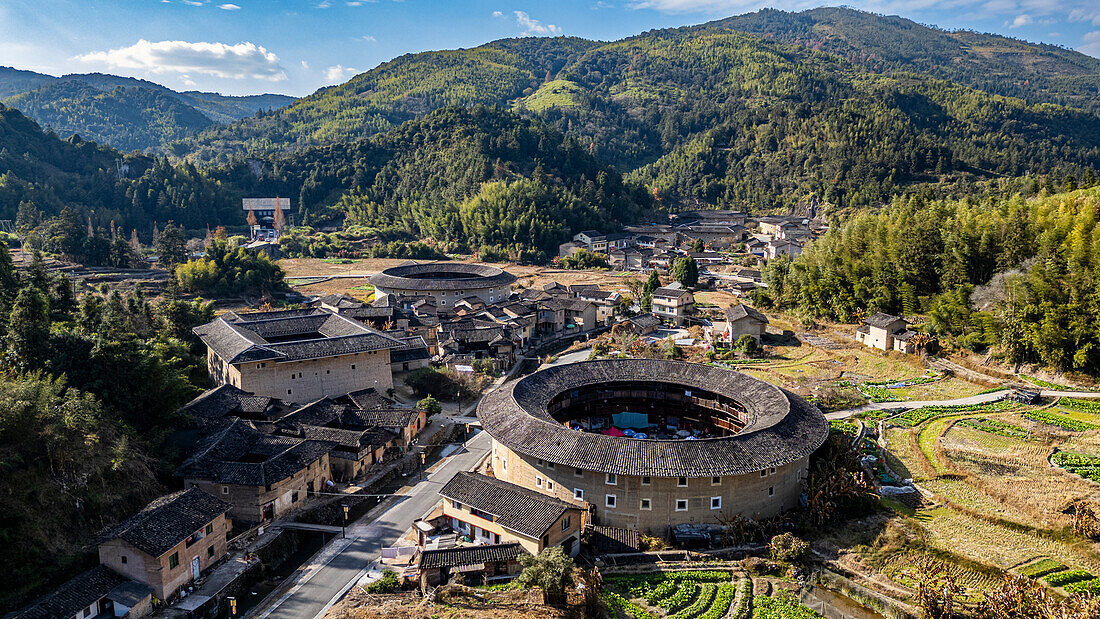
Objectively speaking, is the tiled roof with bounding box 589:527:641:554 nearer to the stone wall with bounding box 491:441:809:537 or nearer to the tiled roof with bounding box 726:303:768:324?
the stone wall with bounding box 491:441:809:537

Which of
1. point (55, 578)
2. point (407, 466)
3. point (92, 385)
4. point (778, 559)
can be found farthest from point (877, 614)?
point (92, 385)

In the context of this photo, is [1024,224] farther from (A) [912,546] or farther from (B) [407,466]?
(B) [407,466]

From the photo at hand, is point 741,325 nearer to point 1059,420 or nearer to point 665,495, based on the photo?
point 1059,420

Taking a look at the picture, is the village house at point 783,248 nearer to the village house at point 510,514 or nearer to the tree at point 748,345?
the tree at point 748,345

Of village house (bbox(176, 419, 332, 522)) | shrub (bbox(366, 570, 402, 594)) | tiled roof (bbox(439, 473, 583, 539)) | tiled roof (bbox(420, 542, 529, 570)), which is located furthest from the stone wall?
village house (bbox(176, 419, 332, 522))

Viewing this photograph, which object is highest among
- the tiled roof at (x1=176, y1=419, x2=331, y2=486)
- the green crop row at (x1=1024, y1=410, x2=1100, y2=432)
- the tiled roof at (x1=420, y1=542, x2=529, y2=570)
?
the tiled roof at (x1=176, y1=419, x2=331, y2=486)
